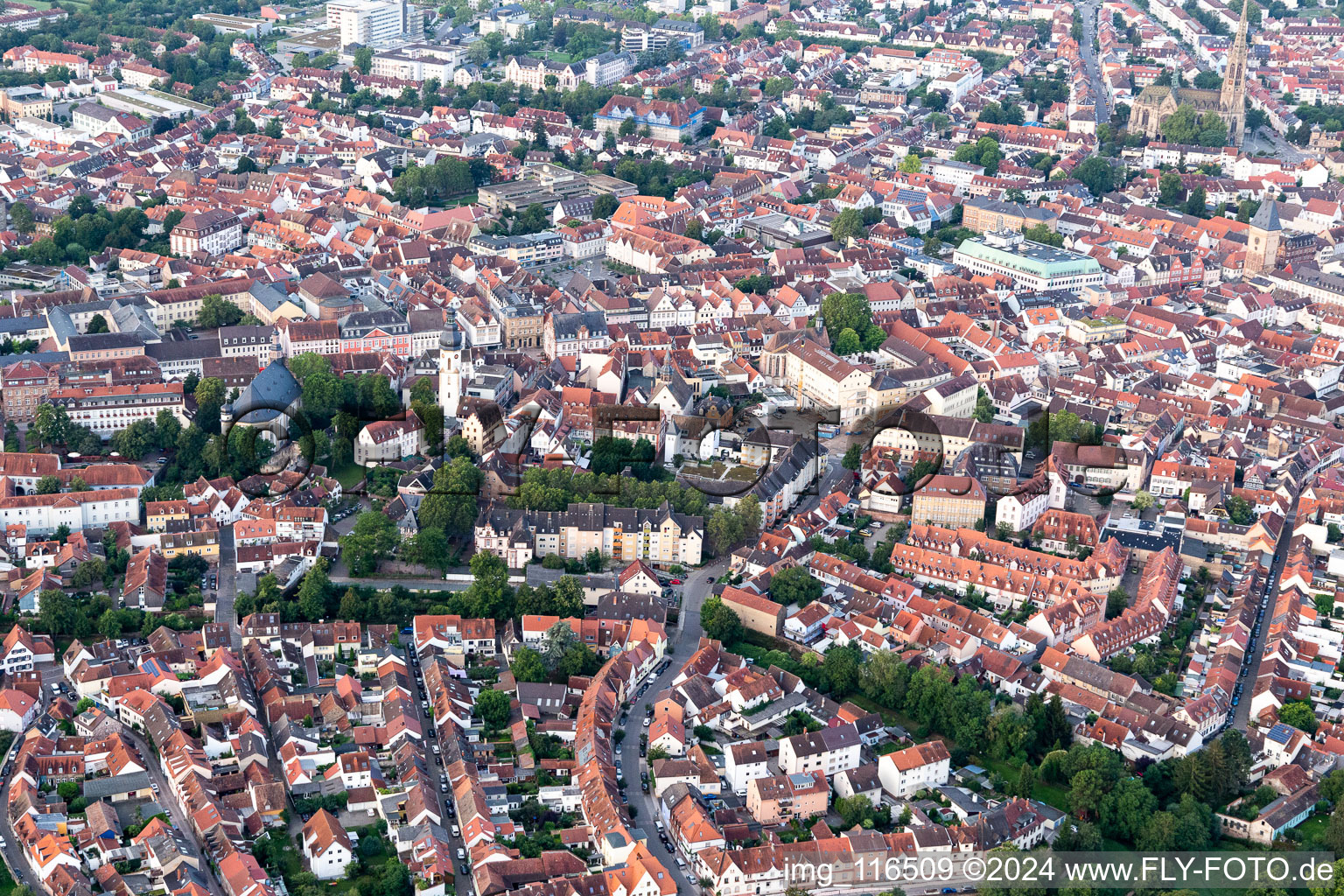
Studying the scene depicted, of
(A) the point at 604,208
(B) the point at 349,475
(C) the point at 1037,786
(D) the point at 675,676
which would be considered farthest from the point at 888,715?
(A) the point at 604,208

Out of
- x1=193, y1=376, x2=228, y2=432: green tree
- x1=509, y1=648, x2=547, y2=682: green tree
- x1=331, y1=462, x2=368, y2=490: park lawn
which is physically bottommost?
x1=509, y1=648, x2=547, y2=682: green tree

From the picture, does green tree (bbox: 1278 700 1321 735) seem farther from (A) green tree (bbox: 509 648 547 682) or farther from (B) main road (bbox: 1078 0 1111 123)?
(B) main road (bbox: 1078 0 1111 123)

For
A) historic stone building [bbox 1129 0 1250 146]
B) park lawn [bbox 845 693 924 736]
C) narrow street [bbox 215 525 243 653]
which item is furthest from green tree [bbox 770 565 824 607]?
historic stone building [bbox 1129 0 1250 146]

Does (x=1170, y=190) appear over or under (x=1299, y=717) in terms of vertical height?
over

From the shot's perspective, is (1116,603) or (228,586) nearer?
(228,586)

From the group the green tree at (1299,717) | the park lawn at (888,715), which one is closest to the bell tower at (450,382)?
the park lawn at (888,715)

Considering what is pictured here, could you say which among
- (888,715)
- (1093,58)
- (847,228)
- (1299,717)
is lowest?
(888,715)

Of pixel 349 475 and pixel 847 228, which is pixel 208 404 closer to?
pixel 349 475

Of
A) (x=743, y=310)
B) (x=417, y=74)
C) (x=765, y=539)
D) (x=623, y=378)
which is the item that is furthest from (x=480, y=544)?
(x=417, y=74)
